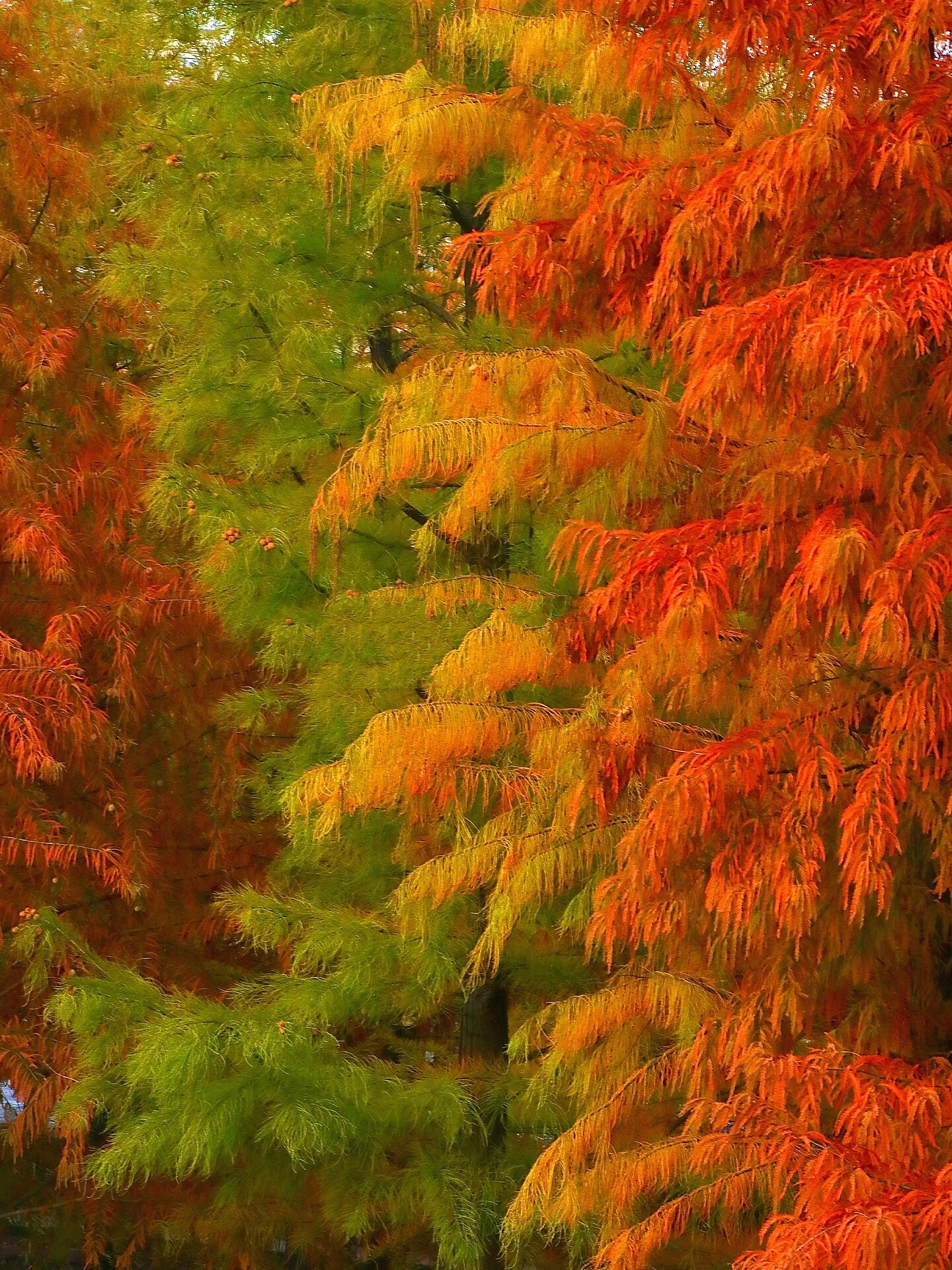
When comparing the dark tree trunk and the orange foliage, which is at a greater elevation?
the orange foliage

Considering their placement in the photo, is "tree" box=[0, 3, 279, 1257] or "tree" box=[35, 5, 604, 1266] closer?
"tree" box=[35, 5, 604, 1266]

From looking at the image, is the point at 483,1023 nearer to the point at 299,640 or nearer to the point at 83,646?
the point at 299,640

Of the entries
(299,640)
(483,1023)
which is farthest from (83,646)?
(483,1023)

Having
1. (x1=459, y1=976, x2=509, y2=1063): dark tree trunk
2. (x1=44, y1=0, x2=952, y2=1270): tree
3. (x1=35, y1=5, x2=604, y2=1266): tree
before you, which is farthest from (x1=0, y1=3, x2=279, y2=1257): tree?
(x1=44, y1=0, x2=952, y2=1270): tree

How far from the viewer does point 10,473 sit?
25.4ft

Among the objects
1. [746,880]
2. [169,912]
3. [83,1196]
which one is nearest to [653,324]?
[746,880]

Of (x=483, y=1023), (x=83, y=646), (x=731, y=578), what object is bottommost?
(x=483, y=1023)

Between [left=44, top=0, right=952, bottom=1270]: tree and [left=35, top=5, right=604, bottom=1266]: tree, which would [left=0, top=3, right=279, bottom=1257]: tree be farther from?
[left=44, top=0, right=952, bottom=1270]: tree

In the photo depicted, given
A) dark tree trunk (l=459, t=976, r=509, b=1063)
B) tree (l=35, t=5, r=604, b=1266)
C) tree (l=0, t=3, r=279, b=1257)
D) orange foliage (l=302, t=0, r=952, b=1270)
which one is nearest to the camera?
orange foliage (l=302, t=0, r=952, b=1270)

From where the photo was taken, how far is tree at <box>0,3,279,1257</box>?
759 centimetres

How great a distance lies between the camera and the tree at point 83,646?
7.59 metres

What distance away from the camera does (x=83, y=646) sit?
27.4 ft

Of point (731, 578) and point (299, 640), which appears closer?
point (731, 578)

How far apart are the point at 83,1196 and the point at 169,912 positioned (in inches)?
65.8
